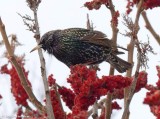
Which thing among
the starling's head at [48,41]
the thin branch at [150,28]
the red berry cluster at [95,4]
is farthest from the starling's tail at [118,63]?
the red berry cluster at [95,4]

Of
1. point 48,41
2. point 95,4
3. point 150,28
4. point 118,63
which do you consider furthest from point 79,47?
point 95,4

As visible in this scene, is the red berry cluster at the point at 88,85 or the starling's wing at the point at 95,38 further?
the starling's wing at the point at 95,38

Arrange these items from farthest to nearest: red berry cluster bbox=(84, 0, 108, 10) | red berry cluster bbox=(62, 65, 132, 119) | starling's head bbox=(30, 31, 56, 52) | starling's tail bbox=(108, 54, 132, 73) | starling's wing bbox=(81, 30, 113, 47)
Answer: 1. starling's wing bbox=(81, 30, 113, 47)
2. starling's head bbox=(30, 31, 56, 52)
3. starling's tail bbox=(108, 54, 132, 73)
4. red berry cluster bbox=(84, 0, 108, 10)
5. red berry cluster bbox=(62, 65, 132, 119)

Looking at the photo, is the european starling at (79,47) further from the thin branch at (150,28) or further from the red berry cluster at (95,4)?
the red berry cluster at (95,4)

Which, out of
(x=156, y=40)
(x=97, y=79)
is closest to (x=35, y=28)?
(x=97, y=79)

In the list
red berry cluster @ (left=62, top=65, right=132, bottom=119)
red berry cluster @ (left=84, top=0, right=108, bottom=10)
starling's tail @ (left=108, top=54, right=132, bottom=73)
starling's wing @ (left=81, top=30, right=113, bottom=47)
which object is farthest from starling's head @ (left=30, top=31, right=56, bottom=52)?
red berry cluster @ (left=62, top=65, right=132, bottom=119)

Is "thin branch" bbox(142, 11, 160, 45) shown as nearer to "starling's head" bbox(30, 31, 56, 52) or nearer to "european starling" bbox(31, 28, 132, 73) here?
"european starling" bbox(31, 28, 132, 73)

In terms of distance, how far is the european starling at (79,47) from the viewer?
488cm

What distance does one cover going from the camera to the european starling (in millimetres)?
4879

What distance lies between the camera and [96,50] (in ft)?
16.7

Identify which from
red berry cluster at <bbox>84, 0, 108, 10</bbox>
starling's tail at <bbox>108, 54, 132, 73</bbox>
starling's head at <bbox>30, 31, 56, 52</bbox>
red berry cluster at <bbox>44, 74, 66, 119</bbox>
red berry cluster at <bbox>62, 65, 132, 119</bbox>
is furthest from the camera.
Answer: starling's head at <bbox>30, 31, 56, 52</bbox>

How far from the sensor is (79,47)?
16.7ft

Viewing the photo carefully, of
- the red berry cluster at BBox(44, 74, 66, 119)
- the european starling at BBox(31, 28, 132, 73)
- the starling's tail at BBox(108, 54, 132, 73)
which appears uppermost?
the european starling at BBox(31, 28, 132, 73)

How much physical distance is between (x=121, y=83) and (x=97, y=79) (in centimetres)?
A: 16
